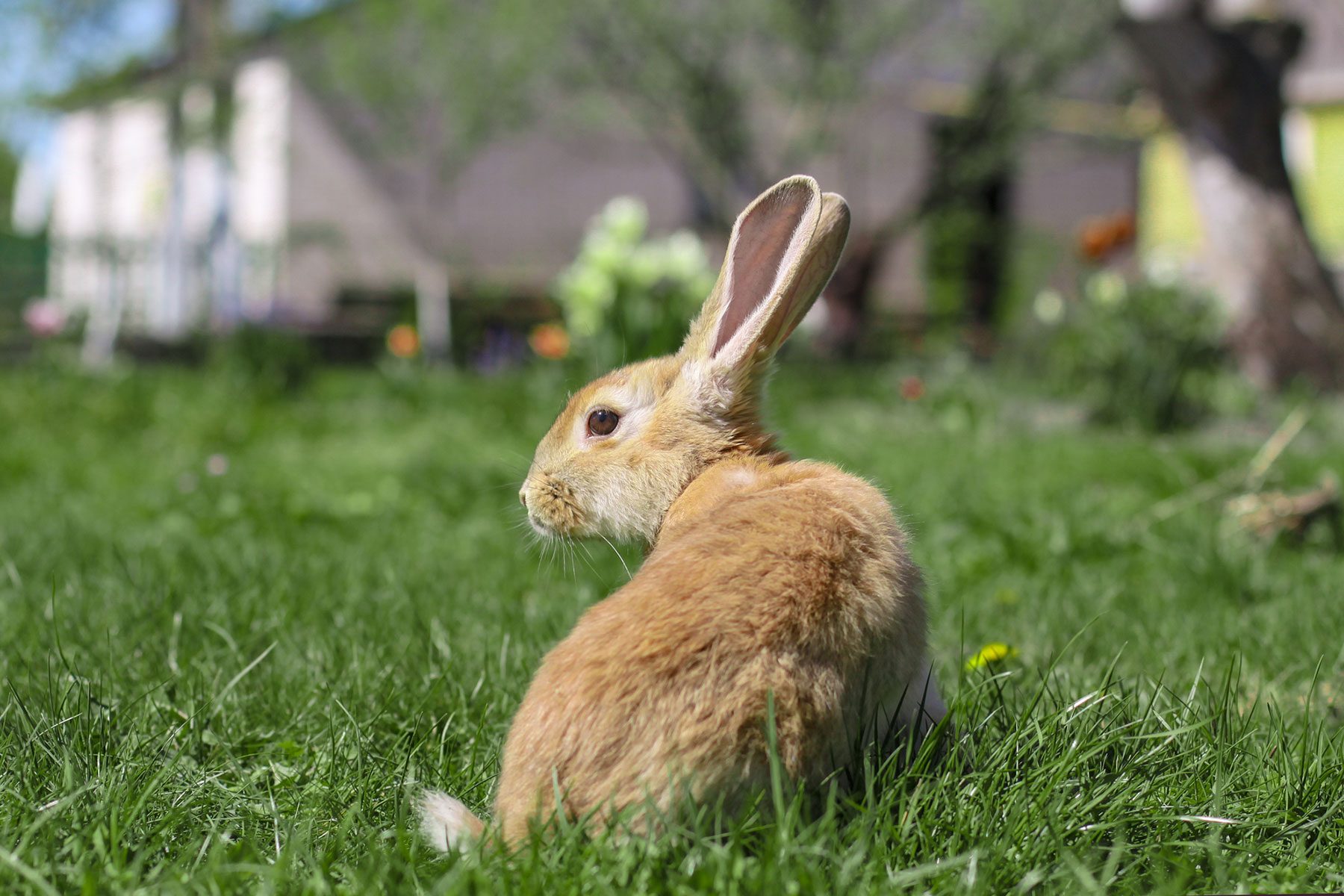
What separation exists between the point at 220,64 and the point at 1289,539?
483 inches

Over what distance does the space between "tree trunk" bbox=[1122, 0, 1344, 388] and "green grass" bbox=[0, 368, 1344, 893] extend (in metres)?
3.65

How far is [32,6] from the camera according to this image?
12.6 meters

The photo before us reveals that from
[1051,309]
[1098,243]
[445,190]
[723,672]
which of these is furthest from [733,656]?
[445,190]

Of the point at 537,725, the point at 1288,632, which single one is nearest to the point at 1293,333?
the point at 1288,632

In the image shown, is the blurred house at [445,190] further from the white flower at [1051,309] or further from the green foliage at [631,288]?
the green foliage at [631,288]

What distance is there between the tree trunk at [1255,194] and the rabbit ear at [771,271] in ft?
24.3

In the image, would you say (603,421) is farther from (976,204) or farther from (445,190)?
(976,204)

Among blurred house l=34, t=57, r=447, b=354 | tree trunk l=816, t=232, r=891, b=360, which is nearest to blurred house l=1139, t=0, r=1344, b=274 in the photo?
tree trunk l=816, t=232, r=891, b=360

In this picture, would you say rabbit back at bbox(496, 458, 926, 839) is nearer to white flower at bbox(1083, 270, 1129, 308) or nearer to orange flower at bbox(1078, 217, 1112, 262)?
white flower at bbox(1083, 270, 1129, 308)

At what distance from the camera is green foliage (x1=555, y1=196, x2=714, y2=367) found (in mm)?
7160

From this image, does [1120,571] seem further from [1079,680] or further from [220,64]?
[220,64]

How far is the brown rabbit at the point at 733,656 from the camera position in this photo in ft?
5.23

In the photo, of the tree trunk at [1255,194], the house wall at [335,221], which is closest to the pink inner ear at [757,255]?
the tree trunk at [1255,194]

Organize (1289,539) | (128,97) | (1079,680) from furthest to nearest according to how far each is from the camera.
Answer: (128,97) → (1289,539) → (1079,680)
